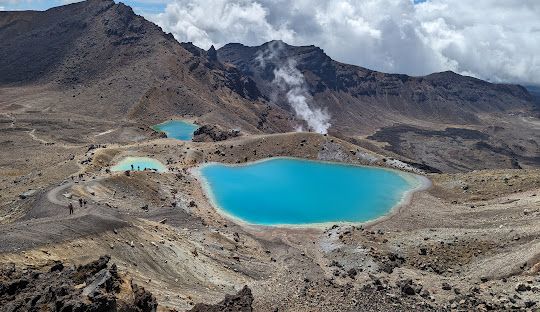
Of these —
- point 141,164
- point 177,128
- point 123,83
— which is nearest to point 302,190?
point 141,164

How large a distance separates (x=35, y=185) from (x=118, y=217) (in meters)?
31.0

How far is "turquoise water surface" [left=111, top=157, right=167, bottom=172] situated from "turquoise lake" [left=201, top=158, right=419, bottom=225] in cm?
768

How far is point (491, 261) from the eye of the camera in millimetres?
42562

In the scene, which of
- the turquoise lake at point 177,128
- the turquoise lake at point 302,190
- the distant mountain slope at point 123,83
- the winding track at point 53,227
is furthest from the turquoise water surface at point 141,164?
the distant mountain slope at point 123,83

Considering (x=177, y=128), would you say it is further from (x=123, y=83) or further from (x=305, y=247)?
(x=305, y=247)

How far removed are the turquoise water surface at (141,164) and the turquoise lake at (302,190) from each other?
7.68 metres

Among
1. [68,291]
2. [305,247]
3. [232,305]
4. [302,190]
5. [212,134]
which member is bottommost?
[232,305]

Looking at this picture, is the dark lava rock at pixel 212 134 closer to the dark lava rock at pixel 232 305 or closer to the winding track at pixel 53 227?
the winding track at pixel 53 227

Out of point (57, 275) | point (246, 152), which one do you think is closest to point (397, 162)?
point (246, 152)

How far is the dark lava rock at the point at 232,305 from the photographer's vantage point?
2953 cm

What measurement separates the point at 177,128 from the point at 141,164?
193ft

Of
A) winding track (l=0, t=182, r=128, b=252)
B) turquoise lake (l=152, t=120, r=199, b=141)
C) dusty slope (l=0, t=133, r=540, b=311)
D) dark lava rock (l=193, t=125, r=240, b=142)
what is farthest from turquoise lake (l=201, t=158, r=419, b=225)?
turquoise lake (l=152, t=120, r=199, b=141)

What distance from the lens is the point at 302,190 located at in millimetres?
77750

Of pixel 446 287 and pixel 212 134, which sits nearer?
pixel 446 287
